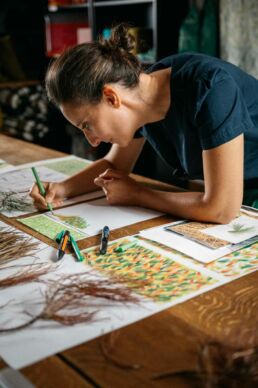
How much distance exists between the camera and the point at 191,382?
76 cm

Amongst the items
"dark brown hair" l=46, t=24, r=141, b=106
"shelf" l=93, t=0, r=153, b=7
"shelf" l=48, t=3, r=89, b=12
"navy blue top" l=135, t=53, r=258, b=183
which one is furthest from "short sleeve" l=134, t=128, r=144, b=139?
"shelf" l=48, t=3, r=89, b=12

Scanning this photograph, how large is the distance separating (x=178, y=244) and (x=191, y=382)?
510mm

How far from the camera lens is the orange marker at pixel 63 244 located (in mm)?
1186

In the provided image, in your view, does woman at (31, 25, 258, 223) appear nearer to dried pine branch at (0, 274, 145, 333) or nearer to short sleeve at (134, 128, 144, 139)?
short sleeve at (134, 128, 144, 139)

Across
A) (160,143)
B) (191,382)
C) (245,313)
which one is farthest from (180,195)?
(191,382)

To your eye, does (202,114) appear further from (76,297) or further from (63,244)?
(76,297)

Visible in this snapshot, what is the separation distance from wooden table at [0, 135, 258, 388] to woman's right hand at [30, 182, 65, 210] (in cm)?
72

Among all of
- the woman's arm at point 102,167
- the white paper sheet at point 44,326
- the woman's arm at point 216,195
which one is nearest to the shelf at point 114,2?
the woman's arm at point 102,167

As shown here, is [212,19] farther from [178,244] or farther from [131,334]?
[131,334]

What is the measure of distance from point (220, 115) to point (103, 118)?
31 cm

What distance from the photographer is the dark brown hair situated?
52.1 inches

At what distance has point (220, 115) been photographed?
1.34 m

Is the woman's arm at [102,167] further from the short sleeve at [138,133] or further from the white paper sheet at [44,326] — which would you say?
the white paper sheet at [44,326]

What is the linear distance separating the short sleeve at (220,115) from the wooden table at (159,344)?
1.40 ft
